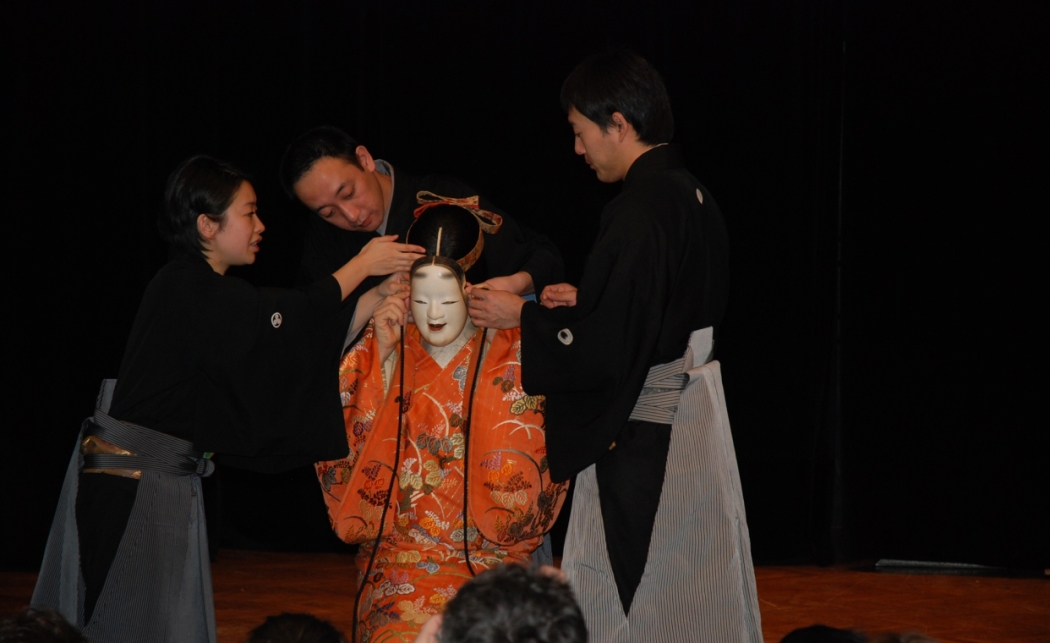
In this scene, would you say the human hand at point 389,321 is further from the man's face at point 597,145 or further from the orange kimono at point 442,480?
the man's face at point 597,145

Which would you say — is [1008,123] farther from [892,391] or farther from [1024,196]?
[892,391]

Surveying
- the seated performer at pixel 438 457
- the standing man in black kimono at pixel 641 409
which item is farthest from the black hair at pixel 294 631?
the standing man in black kimono at pixel 641 409

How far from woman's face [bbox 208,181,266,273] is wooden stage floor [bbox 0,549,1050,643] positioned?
4.77ft

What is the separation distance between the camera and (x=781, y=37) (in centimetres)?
436

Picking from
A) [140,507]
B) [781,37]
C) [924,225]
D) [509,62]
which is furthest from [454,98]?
[140,507]

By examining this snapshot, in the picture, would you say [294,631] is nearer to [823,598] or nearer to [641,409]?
[641,409]

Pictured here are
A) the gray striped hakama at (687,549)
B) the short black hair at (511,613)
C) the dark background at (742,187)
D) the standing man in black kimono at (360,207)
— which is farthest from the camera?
the dark background at (742,187)

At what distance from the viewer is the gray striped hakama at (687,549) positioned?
2.12m

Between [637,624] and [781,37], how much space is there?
2943 mm

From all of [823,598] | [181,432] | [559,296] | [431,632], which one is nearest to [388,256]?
[559,296]

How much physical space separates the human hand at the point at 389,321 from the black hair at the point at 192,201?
0.45m

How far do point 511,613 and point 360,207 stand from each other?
6.58ft

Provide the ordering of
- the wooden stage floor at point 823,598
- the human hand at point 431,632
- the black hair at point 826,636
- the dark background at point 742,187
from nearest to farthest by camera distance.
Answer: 1. the human hand at point 431,632
2. the black hair at point 826,636
3. the wooden stage floor at point 823,598
4. the dark background at point 742,187

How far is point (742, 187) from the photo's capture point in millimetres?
4402
